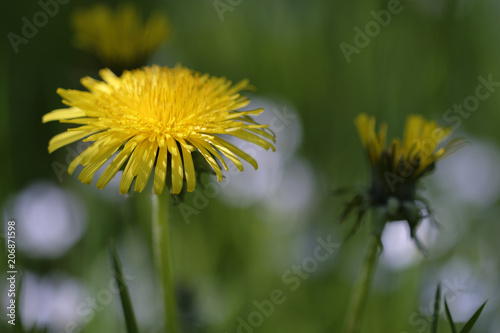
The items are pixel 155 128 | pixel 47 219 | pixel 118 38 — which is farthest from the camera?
pixel 47 219

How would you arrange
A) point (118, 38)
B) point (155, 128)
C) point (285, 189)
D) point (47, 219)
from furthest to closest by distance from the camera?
point (285, 189) < point (47, 219) < point (118, 38) < point (155, 128)

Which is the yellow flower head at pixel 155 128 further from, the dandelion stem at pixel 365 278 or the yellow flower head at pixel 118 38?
the yellow flower head at pixel 118 38

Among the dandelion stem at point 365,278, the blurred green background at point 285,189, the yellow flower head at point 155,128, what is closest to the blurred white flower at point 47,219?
the blurred green background at point 285,189

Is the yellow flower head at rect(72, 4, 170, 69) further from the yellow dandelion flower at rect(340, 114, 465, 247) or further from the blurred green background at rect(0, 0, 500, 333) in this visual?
the yellow dandelion flower at rect(340, 114, 465, 247)

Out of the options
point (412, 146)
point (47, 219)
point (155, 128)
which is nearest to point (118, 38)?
point (47, 219)

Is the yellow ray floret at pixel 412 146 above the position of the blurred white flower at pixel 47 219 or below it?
below

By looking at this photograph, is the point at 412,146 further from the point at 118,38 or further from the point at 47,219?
the point at 47,219

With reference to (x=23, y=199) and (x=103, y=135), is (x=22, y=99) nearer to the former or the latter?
(x=23, y=199)
